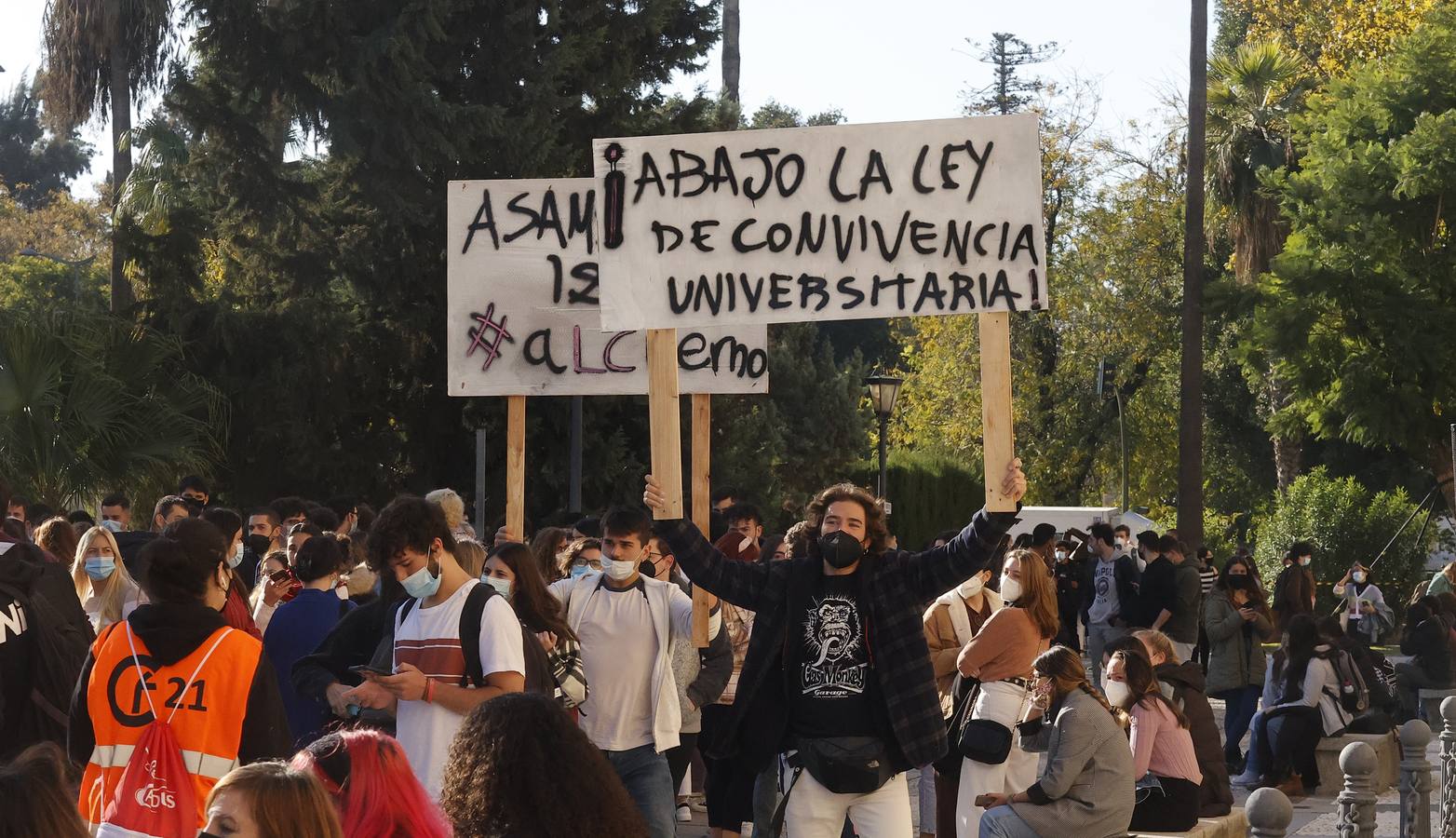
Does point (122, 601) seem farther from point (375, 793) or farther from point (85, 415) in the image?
Result: point (85, 415)

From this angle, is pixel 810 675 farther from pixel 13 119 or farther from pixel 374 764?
pixel 13 119

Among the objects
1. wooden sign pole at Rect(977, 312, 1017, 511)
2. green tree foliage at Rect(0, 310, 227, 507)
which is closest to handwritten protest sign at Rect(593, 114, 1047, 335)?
wooden sign pole at Rect(977, 312, 1017, 511)

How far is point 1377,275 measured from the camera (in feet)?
92.5

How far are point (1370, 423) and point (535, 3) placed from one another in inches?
569

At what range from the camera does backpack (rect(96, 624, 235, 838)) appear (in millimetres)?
4613

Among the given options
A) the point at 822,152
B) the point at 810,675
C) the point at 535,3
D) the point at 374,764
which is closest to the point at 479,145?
the point at 535,3

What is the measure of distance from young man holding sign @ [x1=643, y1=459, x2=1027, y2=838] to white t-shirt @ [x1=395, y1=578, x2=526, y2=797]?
1.00m

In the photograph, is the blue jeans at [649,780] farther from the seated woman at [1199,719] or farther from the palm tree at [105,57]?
the palm tree at [105,57]

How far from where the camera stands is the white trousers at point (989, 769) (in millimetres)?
8367

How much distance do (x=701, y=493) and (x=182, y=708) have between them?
4.07m

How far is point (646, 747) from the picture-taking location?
7246mm

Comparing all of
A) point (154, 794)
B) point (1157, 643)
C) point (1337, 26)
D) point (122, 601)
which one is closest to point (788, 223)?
point (1157, 643)

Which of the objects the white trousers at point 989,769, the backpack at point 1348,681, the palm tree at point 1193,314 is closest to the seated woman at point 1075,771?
the white trousers at point 989,769

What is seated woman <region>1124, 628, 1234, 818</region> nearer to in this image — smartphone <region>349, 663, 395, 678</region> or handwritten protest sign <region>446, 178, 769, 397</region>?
handwritten protest sign <region>446, 178, 769, 397</region>
